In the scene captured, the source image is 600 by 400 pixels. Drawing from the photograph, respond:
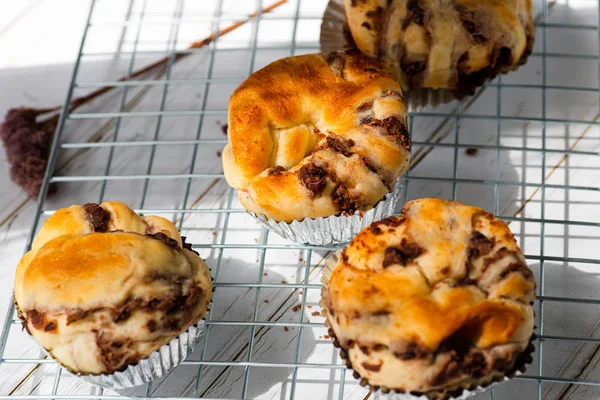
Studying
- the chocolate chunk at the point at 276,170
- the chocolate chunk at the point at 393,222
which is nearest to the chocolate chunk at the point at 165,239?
the chocolate chunk at the point at 276,170

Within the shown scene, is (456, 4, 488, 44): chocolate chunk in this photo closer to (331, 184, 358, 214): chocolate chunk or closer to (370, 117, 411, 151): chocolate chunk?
(370, 117, 411, 151): chocolate chunk

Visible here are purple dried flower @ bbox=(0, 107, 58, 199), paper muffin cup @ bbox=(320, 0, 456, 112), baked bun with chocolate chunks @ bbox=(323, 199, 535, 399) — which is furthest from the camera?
purple dried flower @ bbox=(0, 107, 58, 199)

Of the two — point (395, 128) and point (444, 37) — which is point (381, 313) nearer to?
point (395, 128)

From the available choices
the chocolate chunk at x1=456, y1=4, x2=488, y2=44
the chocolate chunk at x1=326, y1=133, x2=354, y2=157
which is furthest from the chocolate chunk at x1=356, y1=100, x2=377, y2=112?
the chocolate chunk at x1=456, y1=4, x2=488, y2=44

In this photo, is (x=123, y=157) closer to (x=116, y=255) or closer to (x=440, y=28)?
(x=116, y=255)

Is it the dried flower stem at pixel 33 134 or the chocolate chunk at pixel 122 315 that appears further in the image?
the dried flower stem at pixel 33 134

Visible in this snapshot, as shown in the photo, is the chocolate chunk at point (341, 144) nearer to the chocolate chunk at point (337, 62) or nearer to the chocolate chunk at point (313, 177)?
the chocolate chunk at point (313, 177)

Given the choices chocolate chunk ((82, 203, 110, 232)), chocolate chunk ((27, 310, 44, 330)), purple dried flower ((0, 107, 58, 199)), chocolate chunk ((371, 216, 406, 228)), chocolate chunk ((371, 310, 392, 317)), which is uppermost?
chocolate chunk ((371, 216, 406, 228))
